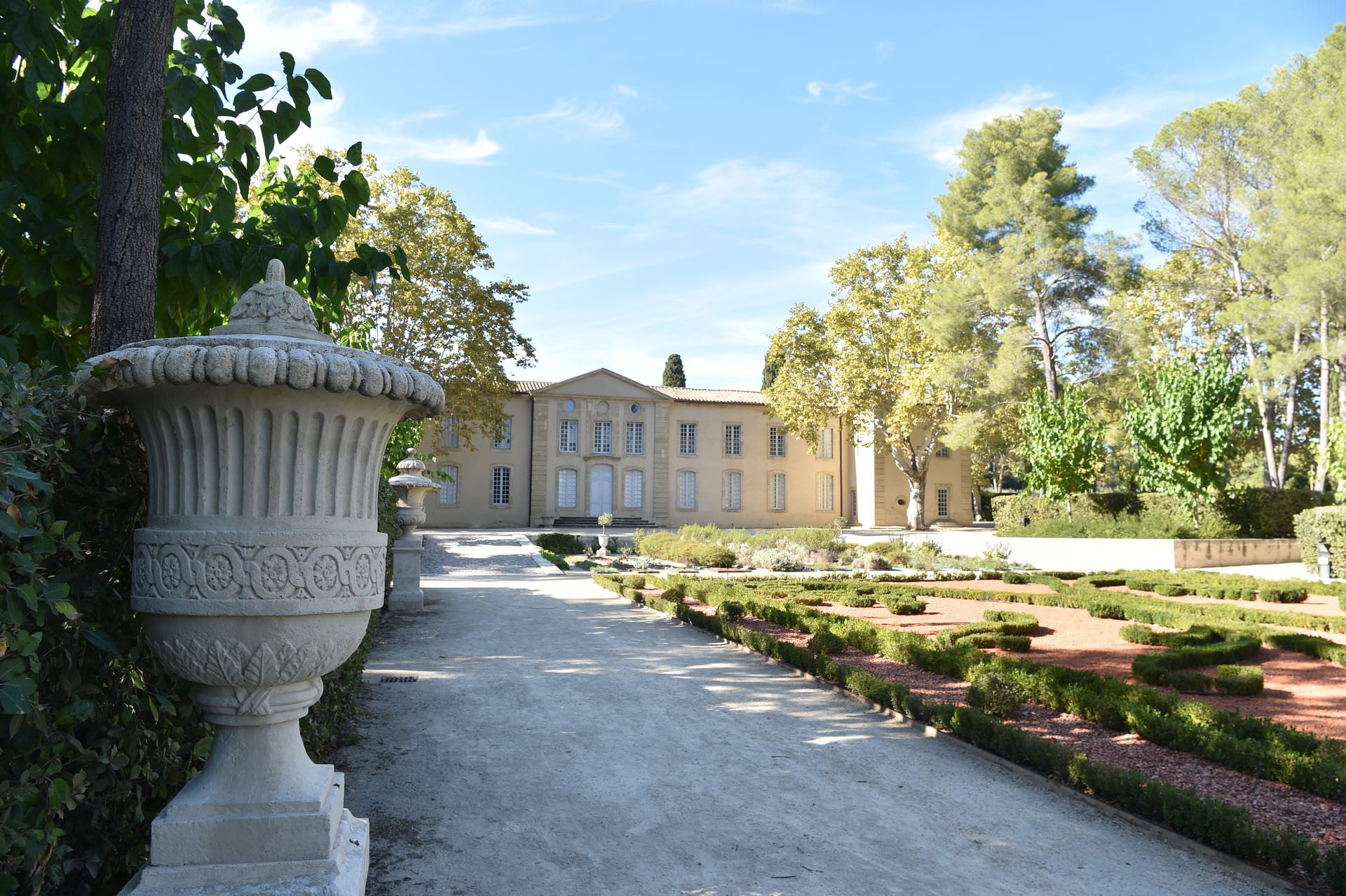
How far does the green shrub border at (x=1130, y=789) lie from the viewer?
9.77ft

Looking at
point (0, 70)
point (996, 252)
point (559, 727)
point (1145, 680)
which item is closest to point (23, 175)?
point (0, 70)

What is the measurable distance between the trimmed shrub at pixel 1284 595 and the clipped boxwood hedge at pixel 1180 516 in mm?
7904

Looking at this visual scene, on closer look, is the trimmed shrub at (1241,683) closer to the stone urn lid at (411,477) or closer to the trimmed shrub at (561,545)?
the stone urn lid at (411,477)

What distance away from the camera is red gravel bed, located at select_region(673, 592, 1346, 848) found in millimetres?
3494

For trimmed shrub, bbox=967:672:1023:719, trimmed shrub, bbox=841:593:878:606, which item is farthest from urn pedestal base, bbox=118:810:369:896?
trimmed shrub, bbox=841:593:878:606

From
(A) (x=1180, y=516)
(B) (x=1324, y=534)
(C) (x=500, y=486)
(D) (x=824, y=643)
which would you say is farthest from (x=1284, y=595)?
(C) (x=500, y=486)

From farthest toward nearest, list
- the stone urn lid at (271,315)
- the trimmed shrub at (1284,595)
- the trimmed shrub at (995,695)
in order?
the trimmed shrub at (1284,595), the trimmed shrub at (995,695), the stone urn lid at (271,315)

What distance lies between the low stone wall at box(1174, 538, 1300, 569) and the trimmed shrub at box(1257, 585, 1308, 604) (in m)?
5.89

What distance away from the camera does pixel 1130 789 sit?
11.8 ft

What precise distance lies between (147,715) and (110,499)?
0.71m

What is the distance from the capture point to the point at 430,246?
888 inches

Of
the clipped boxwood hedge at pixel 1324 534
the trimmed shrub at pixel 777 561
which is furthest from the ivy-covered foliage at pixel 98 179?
the clipped boxwood hedge at pixel 1324 534

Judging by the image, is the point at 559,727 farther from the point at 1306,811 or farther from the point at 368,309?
the point at 368,309

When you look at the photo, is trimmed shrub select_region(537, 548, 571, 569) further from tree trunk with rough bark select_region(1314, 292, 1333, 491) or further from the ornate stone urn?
tree trunk with rough bark select_region(1314, 292, 1333, 491)
